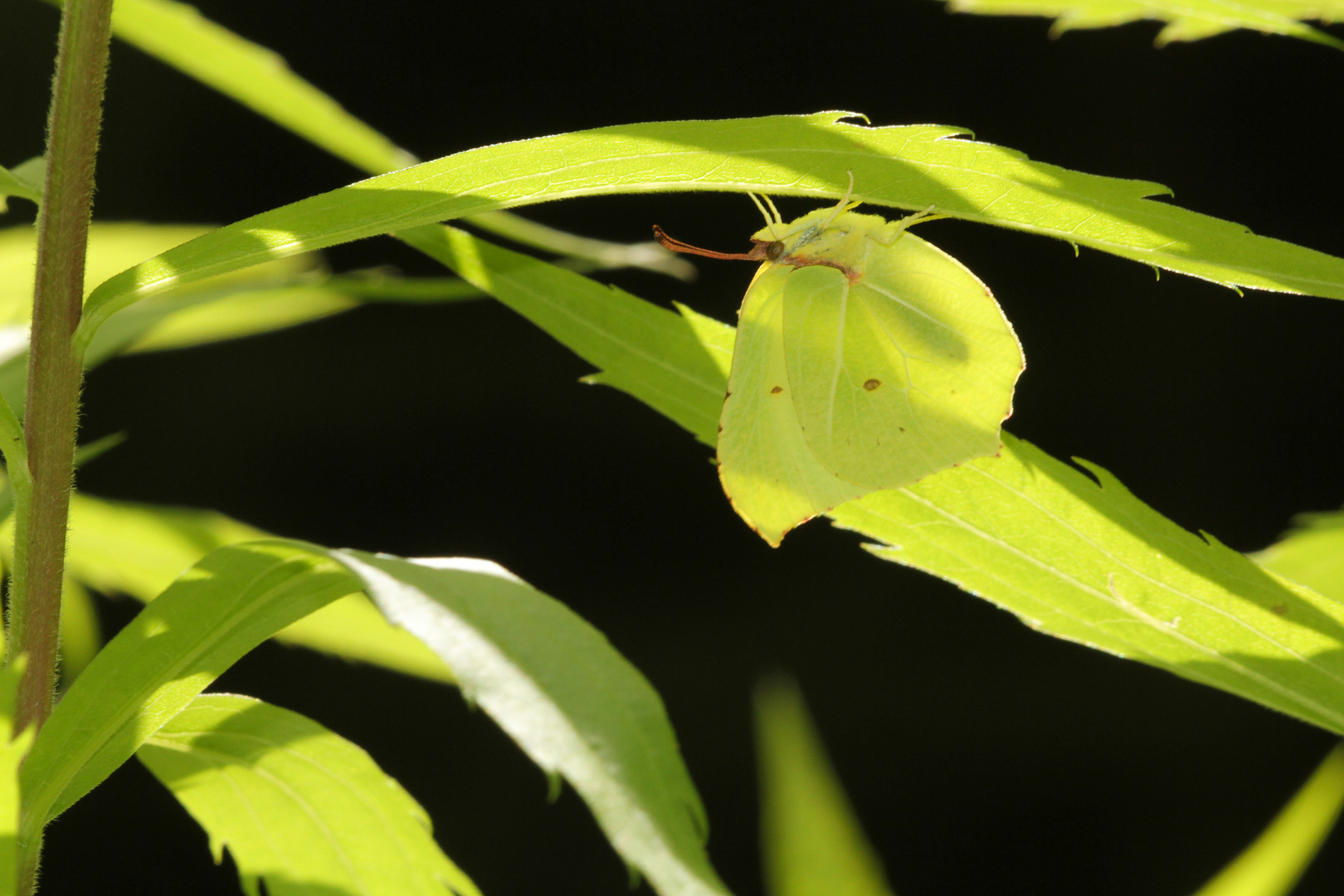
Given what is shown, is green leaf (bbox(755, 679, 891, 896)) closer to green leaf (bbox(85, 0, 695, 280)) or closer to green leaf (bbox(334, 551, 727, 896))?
green leaf (bbox(334, 551, 727, 896))

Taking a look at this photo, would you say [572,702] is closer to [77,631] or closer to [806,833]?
[806,833]

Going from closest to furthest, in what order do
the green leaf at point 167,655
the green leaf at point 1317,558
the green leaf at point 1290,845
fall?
the green leaf at point 167,655 → the green leaf at point 1290,845 → the green leaf at point 1317,558

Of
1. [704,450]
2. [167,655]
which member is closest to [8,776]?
[167,655]

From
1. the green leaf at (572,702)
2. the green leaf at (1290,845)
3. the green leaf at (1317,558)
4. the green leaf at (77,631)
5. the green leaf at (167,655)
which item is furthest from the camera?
the green leaf at (77,631)

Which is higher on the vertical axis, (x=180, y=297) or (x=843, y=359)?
(x=180, y=297)

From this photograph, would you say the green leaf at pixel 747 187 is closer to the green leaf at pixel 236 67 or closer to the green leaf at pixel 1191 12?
the green leaf at pixel 1191 12

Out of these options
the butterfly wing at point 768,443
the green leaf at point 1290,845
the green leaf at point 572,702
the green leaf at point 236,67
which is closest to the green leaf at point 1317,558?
the green leaf at point 1290,845

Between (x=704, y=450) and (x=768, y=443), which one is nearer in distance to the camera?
(x=768, y=443)

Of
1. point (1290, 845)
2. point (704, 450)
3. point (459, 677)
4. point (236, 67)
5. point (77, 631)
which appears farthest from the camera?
point (704, 450)
